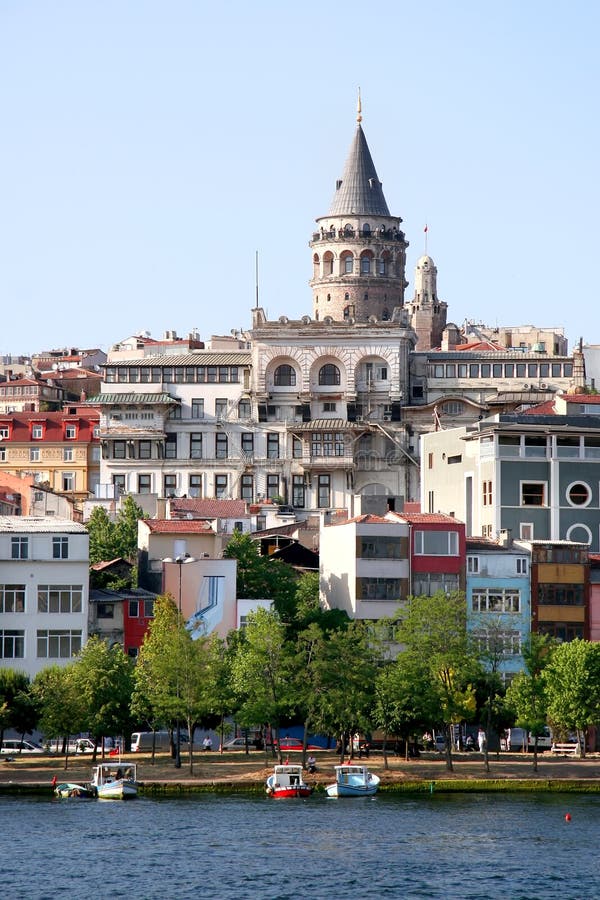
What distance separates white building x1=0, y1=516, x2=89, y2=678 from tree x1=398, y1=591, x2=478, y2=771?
51.2 ft

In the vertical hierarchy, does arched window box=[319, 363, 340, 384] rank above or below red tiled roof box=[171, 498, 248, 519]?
above

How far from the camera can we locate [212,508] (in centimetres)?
13975

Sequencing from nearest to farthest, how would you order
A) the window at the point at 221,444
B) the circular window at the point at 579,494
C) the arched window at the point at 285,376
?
1. the circular window at the point at 579,494
2. the window at the point at 221,444
3. the arched window at the point at 285,376

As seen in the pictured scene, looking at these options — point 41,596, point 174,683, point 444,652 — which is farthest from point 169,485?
A: point 444,652

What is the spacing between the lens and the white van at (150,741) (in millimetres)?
98250

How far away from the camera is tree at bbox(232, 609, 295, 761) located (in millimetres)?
90750

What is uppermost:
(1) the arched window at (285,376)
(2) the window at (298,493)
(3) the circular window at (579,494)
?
(1) the arched window at (285,376)

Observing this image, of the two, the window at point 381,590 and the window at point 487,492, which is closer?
the window at point 381,590

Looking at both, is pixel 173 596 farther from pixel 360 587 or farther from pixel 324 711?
pixel 324 711

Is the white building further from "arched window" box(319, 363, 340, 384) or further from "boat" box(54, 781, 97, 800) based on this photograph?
"arched window" box(319, 363, 340, 384)

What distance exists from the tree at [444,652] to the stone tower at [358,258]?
283 ft

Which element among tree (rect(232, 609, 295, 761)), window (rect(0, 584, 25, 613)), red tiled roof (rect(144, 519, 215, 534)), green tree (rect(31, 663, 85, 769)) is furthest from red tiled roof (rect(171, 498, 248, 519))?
green tree (rect(31, 663, 85, 769))

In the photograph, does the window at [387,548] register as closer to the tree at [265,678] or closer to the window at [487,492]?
the tree at [265,678]

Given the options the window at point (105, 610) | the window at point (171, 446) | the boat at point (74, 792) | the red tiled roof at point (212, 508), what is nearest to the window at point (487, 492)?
the window at point (105, 610)
